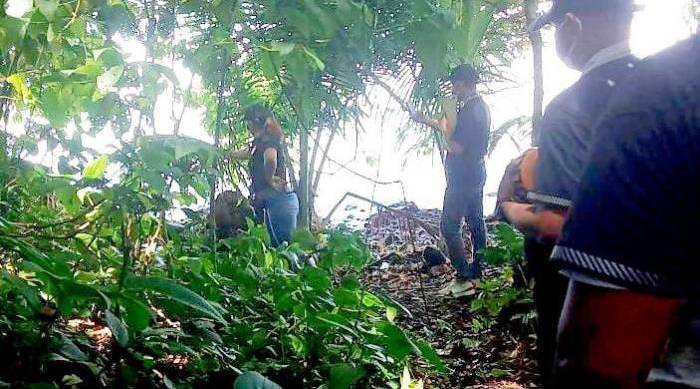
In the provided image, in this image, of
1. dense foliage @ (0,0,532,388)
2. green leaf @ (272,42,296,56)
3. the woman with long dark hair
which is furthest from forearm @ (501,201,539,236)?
the woman with long dark hair

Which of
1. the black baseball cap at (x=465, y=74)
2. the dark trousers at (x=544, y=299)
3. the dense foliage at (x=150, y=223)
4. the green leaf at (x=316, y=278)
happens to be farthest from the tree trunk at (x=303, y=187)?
the dark trousers at (x=544, y=299)

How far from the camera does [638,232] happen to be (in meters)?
0.75

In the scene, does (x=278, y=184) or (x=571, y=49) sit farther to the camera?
(x=278, y=184)

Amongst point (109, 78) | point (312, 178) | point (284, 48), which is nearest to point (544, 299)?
point (284, 48)

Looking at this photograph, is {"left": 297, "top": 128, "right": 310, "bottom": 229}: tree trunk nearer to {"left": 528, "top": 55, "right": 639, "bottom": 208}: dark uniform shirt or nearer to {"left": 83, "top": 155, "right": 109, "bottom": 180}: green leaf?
{"left": 83, "top": 155, "right": 109, "bottom": 180}: green leaf

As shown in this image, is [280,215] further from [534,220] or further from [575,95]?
[534,220]

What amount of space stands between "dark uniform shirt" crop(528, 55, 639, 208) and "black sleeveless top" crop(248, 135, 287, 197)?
11.0 feet

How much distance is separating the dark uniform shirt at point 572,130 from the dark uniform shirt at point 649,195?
0.72 m

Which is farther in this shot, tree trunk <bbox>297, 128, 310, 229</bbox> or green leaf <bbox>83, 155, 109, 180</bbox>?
tree trunk <bbox>297, 128, 310, 229</bbox>

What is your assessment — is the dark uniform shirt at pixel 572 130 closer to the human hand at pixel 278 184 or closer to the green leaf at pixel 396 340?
the green leaf at pixel 396 340

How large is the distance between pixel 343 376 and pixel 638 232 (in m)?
1.27

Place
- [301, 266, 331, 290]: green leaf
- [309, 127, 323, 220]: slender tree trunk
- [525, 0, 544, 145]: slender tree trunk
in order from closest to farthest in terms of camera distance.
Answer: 1. [301, 266, 331, 290]: green leaf
2. [525, 0, 544, 145]: slender tree trunk
3. [309, 127, 323, 220]: slender tree trunk

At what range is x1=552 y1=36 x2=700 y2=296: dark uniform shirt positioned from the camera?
74 centimetres

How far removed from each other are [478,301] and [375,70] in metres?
2.28
